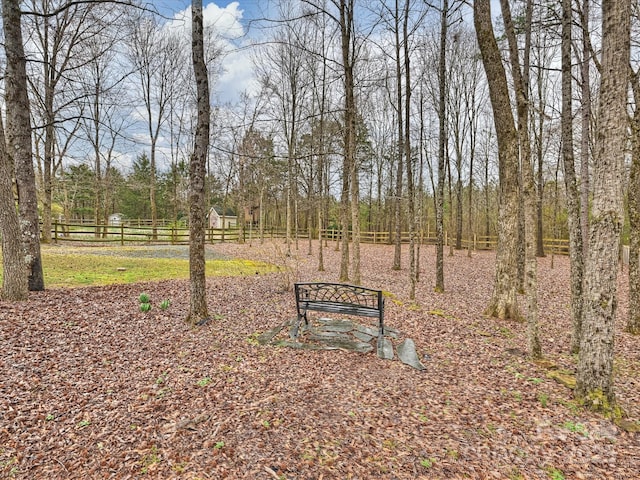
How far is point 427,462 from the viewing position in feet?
7.39

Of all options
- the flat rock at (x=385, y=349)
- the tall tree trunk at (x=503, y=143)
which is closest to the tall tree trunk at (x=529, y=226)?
the tall tree trunk at (x=503, y=143)

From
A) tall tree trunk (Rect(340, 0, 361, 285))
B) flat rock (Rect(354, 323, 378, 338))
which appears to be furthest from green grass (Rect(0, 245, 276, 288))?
flat rock (Rect(354, 323, 378, 338))

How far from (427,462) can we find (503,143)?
5.56 metres

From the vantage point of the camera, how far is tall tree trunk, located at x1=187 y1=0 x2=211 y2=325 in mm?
4871

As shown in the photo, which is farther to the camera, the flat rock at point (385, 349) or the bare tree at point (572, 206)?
the bare tree at point (572, 206)

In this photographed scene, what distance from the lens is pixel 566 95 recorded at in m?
4.71

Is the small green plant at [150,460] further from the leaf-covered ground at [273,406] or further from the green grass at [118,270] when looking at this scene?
the green grass at [118,270]

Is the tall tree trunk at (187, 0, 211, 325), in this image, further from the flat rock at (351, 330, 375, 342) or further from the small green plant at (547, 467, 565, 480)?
the small green plant at (547, 467, 565, 480)

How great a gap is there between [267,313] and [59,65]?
14484 millimetres

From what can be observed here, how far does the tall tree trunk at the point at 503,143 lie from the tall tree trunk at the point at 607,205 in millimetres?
2814

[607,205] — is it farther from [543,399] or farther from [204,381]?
[204,381]

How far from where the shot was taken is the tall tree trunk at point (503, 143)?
5547 millimetres

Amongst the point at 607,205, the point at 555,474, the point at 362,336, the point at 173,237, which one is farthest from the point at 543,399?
the point at 173,237

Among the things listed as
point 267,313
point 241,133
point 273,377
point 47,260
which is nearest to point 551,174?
point 241,133
